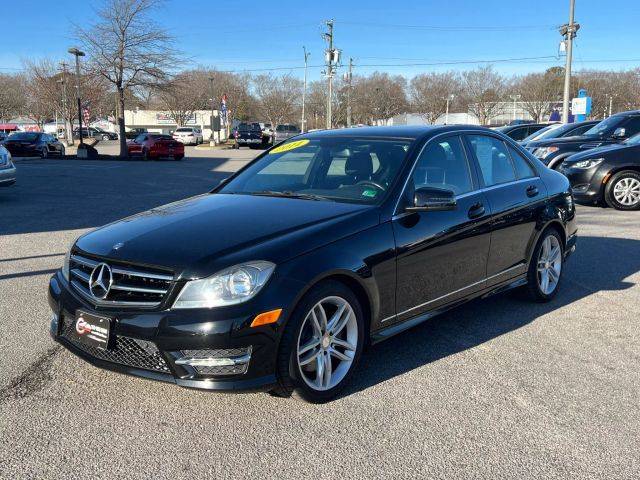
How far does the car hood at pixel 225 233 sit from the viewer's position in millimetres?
3285

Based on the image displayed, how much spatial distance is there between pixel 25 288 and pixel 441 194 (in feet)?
13.9

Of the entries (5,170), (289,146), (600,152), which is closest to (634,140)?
(600,152)

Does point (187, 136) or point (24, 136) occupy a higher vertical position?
point (187, 136)

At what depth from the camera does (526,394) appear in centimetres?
372

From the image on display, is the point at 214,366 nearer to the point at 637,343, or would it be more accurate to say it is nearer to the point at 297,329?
the point at 297,329

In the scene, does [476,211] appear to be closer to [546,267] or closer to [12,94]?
[546,267]

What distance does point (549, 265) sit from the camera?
5633 millimetres

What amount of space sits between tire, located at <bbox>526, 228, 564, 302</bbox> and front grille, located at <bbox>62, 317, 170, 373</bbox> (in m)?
3.47

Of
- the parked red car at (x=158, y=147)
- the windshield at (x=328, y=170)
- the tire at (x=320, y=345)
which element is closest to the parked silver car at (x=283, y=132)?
the parked red car at (x=158, y=147)

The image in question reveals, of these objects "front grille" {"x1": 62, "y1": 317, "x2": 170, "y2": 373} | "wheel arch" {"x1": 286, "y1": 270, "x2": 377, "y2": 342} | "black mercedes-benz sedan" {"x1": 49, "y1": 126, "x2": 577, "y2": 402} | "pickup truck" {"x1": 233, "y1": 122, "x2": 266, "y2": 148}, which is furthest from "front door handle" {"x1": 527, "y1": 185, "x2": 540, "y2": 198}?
"pickup truck" {"x1": 233, "y1": 122, "x2": 266, "y2": 148}

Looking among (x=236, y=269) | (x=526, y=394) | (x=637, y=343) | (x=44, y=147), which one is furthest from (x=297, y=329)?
(x=44, y=147)

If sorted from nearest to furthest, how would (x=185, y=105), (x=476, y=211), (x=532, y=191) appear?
(x=476, y=211) < (x=532, y=191) < (x=185, y=105)

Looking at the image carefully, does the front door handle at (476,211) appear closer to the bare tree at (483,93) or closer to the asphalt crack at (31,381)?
the asphalt crack at (31,381)

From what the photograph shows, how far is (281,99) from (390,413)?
84.1 m
